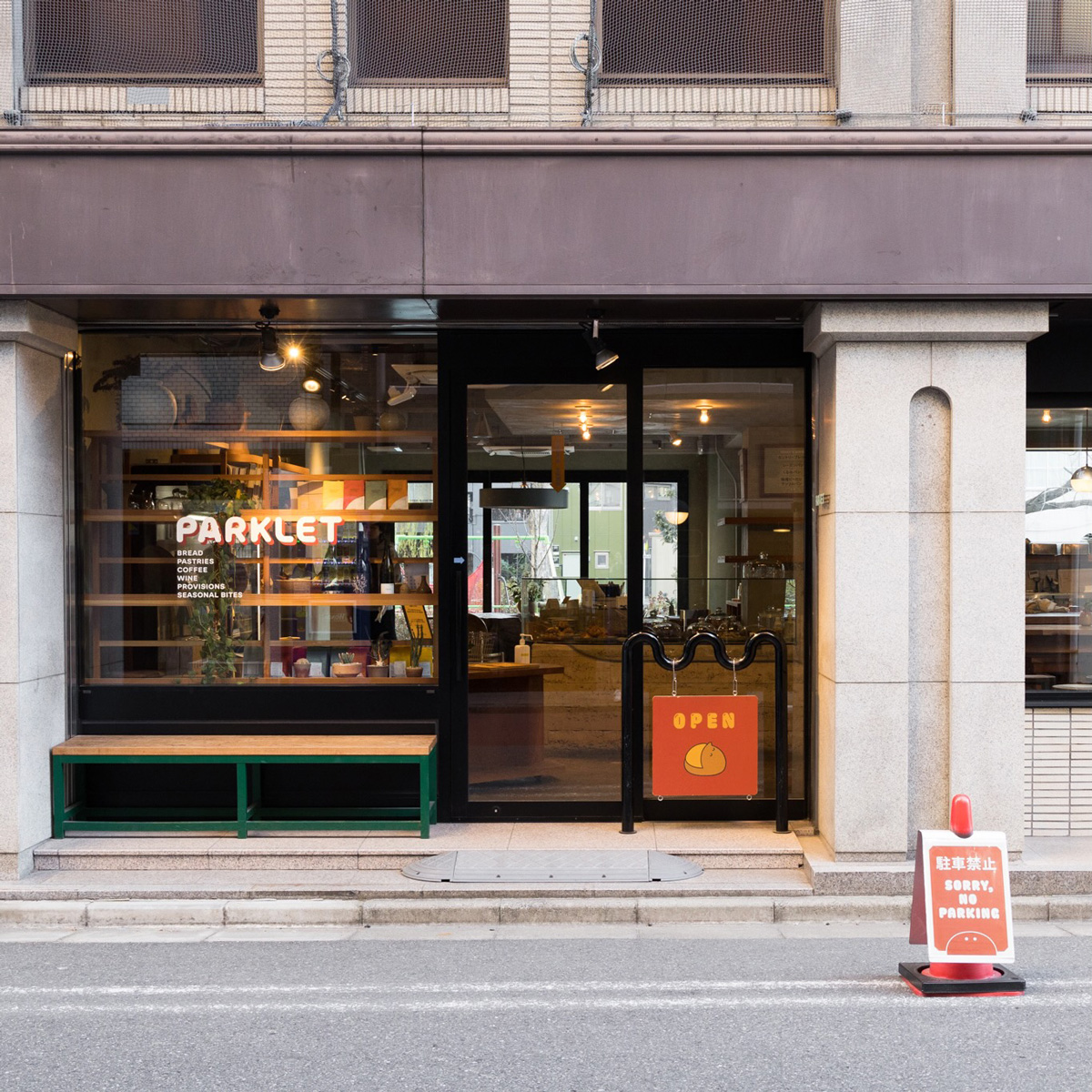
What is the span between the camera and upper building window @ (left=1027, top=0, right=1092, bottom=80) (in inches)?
301

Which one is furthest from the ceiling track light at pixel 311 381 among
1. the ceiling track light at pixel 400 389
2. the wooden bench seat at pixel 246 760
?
the wooden bench seat at pixel 246 760

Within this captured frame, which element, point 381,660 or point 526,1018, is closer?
point 526,1018

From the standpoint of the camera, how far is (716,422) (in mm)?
8445

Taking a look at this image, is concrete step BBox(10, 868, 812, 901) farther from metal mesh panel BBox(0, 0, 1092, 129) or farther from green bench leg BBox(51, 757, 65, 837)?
metal mesh panel BBox(0, 0, 1092, 129)

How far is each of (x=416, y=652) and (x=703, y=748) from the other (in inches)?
90.8

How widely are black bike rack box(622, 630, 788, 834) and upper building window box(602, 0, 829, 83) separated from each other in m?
3.99

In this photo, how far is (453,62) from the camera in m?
7.83

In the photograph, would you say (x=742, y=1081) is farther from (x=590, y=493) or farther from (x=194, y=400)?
(x=194, y=400)

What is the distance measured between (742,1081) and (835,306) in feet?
15.3

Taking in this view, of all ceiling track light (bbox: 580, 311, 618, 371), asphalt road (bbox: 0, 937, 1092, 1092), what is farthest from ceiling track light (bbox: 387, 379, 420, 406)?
asphalt road (bbox: 0, 937, 1092, 1092)

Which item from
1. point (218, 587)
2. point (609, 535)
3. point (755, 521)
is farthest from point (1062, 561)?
point (218, 587)

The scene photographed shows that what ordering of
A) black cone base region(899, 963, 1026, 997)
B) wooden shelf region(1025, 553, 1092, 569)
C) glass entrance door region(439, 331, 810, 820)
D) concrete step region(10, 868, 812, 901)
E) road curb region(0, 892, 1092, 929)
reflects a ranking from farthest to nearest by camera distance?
wooden shelf region(1025, 553, 1092, 569) → glass entrance door region(439, 331, 810, 820) → concrete step region(10, 868, 812, 901) → road curb region(0, 892, 1092, 929) → black cone base region(899, 963, 1026, 997)

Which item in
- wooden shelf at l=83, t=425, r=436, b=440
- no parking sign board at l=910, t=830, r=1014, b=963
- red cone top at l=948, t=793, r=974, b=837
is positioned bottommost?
no parking sign board at l=910, t=830, r=1014, b=963

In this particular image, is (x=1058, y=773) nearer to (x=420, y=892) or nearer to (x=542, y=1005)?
(x=542, y=1005)
